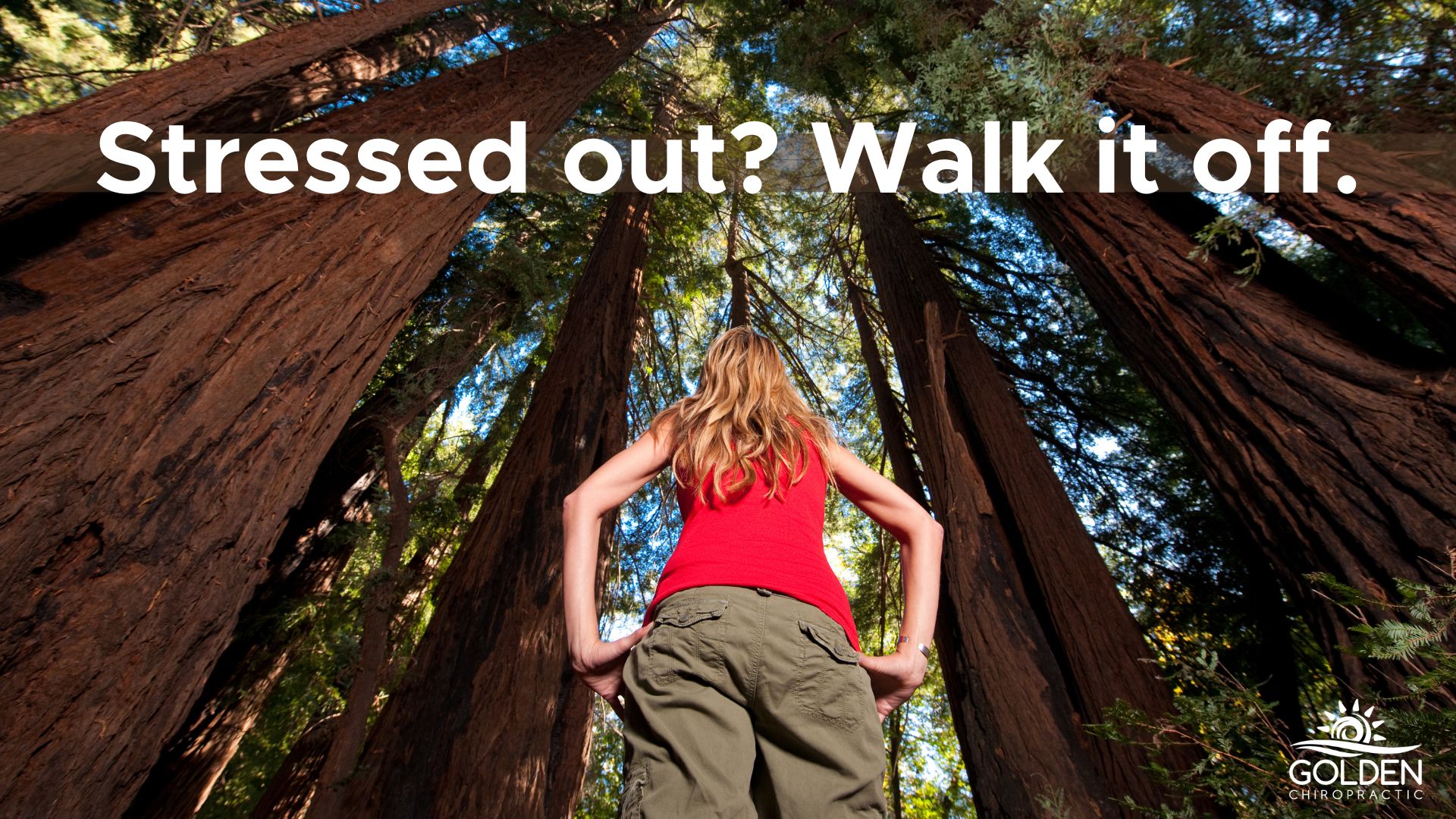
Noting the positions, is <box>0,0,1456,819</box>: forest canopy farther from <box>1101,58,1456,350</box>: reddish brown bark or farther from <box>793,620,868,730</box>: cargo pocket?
<box>793,620,868,730</box>: cargo pocket

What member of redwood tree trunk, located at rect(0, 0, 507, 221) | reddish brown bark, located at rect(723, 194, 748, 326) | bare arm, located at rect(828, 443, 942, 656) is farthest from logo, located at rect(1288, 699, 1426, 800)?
reddish brown bark, located at rect(723, 194, 748, 326)

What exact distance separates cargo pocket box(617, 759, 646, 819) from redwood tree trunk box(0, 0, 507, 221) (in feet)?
8.57

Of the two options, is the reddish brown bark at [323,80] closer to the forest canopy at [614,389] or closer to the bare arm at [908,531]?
the forest canopy at [614,389]

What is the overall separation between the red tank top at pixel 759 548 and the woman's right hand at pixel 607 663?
0.07 metres

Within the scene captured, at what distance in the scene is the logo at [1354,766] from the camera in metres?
1.62

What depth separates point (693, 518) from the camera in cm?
178

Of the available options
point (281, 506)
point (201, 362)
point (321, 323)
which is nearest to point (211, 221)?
point (321, 323)

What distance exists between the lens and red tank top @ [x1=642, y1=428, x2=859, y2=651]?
5.15ft

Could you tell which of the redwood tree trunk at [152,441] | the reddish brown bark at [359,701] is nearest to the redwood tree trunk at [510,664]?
the reddish brown bark at [359,701]

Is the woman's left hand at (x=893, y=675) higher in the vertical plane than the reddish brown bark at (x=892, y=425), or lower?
lower

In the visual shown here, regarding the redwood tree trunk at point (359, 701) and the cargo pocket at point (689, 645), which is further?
the redwood tree trunk at point (359, 701)

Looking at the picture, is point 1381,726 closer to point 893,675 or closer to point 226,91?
point 893,675

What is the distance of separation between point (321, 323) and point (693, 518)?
1.85 metres

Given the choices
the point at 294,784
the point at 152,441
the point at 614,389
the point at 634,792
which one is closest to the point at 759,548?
the point at 634,792
